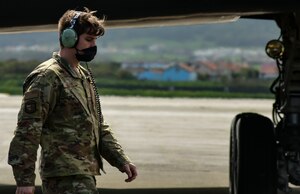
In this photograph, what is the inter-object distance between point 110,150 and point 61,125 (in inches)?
15.7

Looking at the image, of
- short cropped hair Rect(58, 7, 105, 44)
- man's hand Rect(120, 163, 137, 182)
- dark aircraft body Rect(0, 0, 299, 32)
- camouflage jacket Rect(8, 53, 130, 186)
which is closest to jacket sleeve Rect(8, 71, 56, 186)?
camouflage jacket Rect(8, 53, 130, 186)

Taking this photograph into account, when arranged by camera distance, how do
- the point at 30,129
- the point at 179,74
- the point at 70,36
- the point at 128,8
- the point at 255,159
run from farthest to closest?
the point at 179,74 < the point at 255,159 < the point at 128,8 < the point at 70,36 < the point at 30,129

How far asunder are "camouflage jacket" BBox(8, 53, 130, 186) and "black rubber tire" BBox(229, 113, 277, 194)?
2005 millimetres

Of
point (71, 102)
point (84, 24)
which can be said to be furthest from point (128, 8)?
point (71, 102)

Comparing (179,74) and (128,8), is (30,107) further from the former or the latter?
(179,74)

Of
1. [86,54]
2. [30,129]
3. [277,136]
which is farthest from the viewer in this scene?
[277,136]

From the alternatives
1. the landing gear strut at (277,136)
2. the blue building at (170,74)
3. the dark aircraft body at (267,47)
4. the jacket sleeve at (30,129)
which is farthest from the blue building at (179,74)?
the jacket sleeve at (30,129)

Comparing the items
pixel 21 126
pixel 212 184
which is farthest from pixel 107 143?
pixel 212 184

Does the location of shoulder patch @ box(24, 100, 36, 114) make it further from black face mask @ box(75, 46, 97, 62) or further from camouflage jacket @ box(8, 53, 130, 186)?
black face mask @ box(75, 46, 97, 62)

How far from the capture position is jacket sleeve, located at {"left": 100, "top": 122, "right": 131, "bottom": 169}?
4633 mm

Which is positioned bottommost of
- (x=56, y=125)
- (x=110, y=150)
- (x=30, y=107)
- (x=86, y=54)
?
(x=110, y=150)

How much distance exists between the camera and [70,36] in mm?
4367

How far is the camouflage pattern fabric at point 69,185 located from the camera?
172 inches

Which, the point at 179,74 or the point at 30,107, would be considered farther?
the point at 179,74
